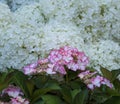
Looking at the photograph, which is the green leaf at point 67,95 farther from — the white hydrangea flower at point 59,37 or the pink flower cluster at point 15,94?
the white hydrangea flower at point 59,37

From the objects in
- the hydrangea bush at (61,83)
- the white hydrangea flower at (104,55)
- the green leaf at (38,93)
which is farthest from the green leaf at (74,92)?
the white hydrangea flower at (104,55)

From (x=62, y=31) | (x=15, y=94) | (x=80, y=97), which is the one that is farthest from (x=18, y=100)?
(x=62, y=31)

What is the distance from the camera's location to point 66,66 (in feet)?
8.04

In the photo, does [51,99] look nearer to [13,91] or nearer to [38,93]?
[38,93]

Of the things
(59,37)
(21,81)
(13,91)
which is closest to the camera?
(13,91)

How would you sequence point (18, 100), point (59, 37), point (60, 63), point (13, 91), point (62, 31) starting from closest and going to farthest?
point (18, 100), point (13, 91), point (60, 63), point (59, 37), point (62, 31)

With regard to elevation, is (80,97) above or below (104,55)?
above

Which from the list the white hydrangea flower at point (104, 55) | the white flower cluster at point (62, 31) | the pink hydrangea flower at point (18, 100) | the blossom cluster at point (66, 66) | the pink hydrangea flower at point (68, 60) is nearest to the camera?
the pink hydrangea flower at point (18, 100)

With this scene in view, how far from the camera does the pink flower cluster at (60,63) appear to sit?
7.66 feet

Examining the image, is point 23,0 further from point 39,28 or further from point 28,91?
point 28,91

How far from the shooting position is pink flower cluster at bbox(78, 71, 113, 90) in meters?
2.20

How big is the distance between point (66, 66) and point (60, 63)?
0.08 metres

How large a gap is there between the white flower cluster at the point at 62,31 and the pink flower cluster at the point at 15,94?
3.15 feet

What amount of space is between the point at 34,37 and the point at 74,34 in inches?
13.8
